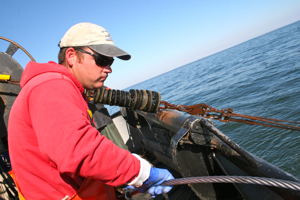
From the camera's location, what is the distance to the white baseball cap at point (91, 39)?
1535mm

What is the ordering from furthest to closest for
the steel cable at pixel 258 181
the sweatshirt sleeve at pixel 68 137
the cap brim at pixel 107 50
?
the cap brim at pixel 107 50 < the steel cable at pixel 258 181 < the sweatshirt sleeve at pixel 68 137

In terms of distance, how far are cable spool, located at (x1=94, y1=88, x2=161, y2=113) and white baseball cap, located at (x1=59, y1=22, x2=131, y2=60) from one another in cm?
121

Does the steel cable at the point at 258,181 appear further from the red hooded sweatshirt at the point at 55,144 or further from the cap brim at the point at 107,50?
the cap brim at the point at 107,50

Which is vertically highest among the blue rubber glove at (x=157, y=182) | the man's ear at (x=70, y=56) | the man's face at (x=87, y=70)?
the man's ear at (x=70, y=56)

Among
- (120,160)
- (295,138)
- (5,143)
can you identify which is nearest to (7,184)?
(5,143)

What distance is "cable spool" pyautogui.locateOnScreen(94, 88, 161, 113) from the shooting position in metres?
2.73

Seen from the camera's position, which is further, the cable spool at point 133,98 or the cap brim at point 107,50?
the cable spool at point 133,98

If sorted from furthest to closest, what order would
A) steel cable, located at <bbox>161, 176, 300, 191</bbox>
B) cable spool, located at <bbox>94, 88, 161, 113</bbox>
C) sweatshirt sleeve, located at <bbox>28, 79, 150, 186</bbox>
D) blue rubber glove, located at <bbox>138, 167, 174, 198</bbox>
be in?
cable spool, located at <bbox>94, 88, 161, 113</bbox>, blue rubber glove, located at <bbox>138, 167, 174, 198</bbox>, steel cable, located at <bbox>161, 176, 300, 191</bbox>, sweatshirt sleeve, located at <bbox>28, 79, 150, 186</bbox>

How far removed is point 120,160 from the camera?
1156 millimetres

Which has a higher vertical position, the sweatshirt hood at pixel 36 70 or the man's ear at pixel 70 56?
the man's ear at pixel 70 56

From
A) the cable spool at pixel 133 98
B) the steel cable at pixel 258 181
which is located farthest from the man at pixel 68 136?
the cable spool at pixel 133 98

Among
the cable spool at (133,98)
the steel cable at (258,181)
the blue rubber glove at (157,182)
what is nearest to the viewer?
the steel cable at (258,181)

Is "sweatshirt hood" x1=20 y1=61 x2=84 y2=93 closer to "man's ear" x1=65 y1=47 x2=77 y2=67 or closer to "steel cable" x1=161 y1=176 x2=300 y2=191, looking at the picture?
"man's ear" x1=65 y1=47 x2=77 y2=67

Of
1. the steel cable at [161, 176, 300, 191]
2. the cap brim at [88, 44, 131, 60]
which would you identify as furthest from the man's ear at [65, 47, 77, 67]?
the steel cable at [161, 176, 300, 191]
